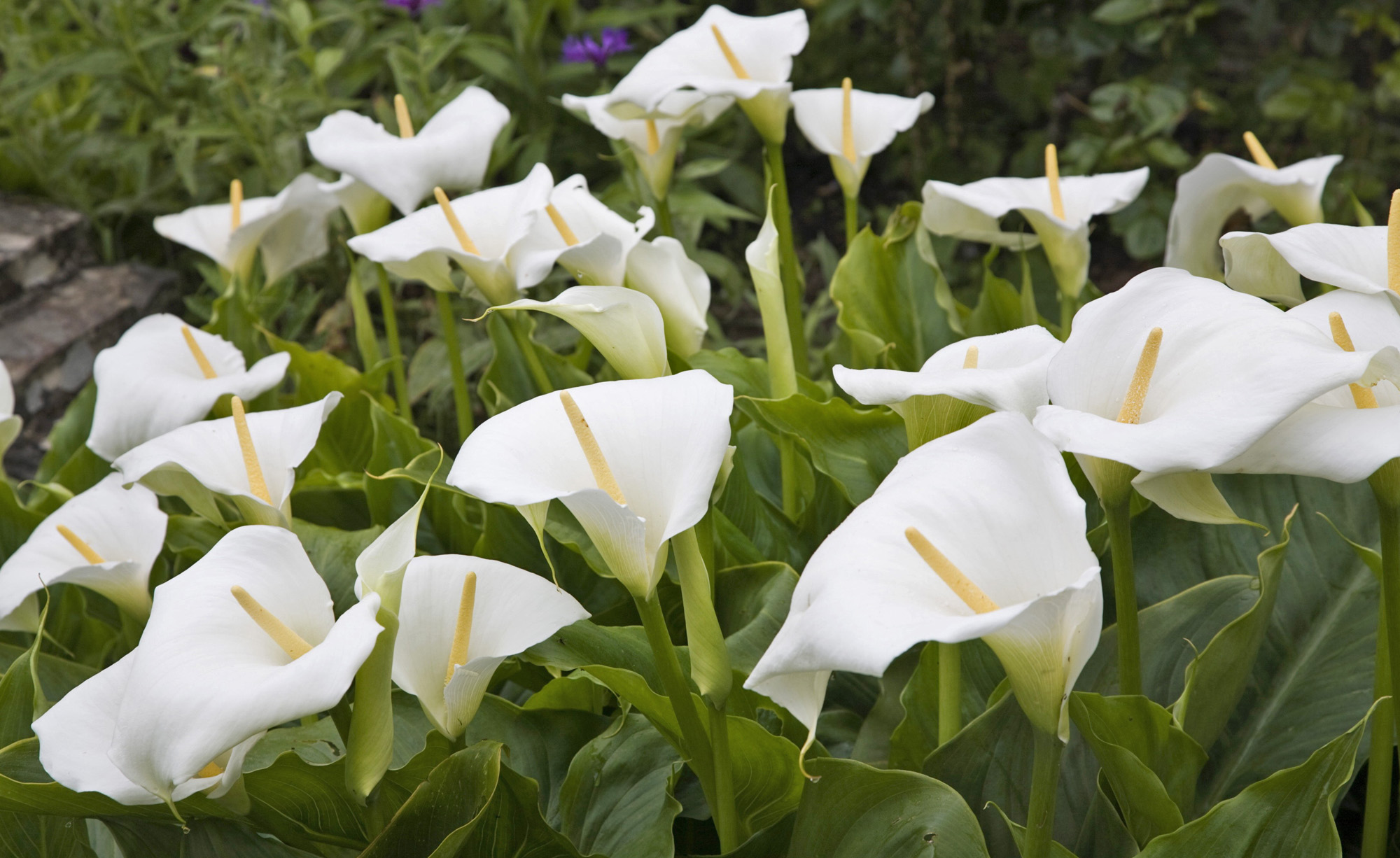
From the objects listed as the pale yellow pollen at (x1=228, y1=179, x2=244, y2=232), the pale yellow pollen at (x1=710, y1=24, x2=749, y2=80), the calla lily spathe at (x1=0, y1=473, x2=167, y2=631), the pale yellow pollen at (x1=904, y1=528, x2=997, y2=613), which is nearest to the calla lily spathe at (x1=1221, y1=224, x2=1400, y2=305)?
the pale yellow pollen at (x1=904, y1=528, x2=997, y2=613)

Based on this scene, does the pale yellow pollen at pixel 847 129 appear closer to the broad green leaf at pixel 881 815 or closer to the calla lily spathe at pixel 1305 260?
the calla lily spathe at pixel 1305 260

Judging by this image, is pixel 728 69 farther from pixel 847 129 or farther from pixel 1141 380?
pixel 1141 380

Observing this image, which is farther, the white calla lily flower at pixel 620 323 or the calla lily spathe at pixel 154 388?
the calla lily spathe at pixel 154 388

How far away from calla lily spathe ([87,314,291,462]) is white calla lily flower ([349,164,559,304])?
170mm

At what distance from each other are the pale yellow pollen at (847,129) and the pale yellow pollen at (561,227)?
1.08 feet

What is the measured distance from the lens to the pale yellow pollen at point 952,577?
55 centimetres

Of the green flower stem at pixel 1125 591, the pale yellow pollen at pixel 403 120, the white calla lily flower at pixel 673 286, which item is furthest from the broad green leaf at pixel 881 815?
the pale yellow pollen at pixel 403 120

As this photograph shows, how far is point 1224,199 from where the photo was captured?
1.08 m

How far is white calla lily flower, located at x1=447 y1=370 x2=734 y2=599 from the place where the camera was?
0.63 metres

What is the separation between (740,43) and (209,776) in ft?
2.97

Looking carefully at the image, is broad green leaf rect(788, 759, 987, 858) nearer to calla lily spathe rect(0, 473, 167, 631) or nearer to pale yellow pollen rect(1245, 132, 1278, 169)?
calla lily spathe rect(0, 473, 167, 631)

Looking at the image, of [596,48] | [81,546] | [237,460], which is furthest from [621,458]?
[596,48]

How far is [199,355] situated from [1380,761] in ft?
3.52

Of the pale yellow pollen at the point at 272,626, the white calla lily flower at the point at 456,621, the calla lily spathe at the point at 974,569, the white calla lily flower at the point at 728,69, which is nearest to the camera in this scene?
the calla lily spathe at the point at 974,569
